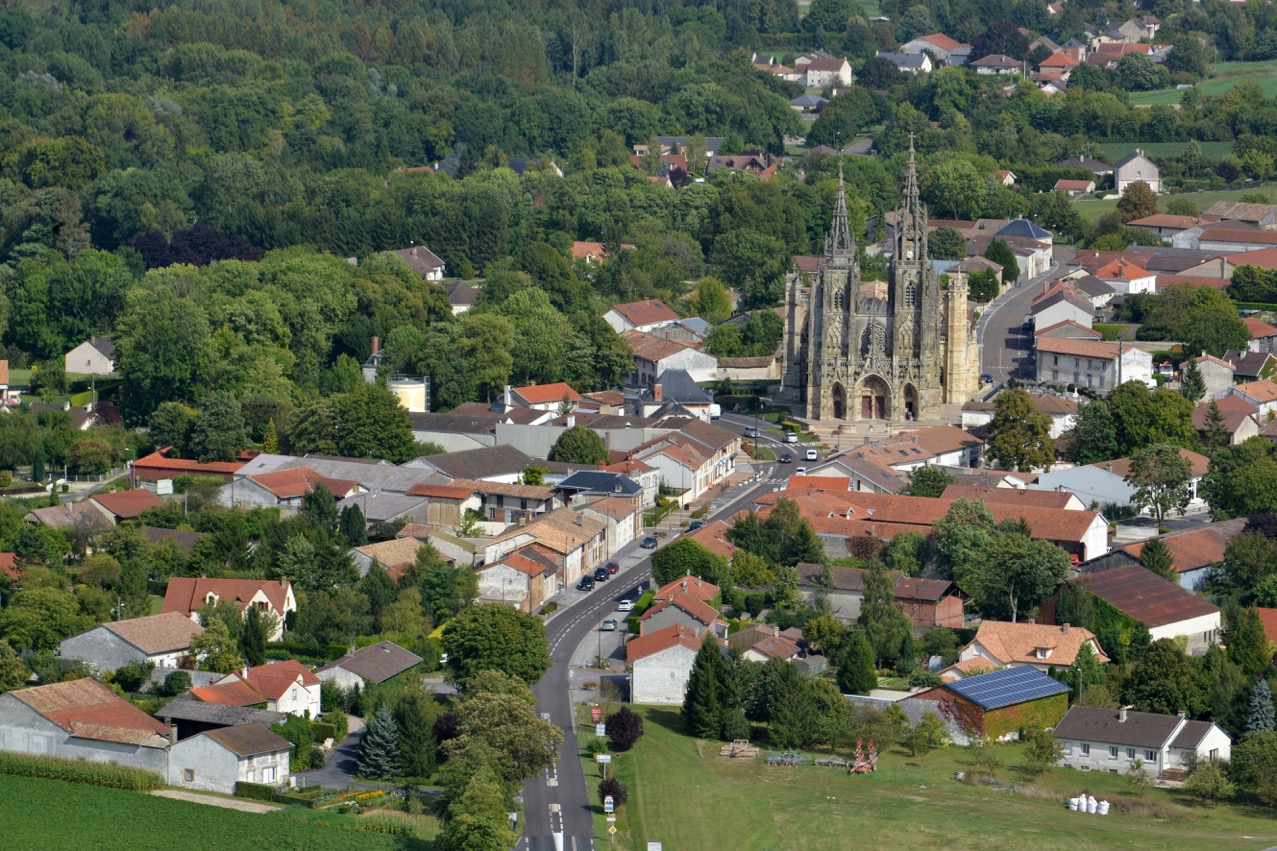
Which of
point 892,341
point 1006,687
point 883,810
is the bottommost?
point 883,810

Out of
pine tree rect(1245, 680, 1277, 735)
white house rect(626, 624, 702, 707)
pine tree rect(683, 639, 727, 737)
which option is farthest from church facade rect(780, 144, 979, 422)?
pine tree rect(1245, 680, 1277, 735)

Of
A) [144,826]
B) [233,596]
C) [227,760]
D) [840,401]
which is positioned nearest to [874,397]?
[840,401]

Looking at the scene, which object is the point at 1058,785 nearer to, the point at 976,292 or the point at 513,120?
the point at 976,292

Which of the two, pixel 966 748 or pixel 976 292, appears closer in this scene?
pixel 966 748

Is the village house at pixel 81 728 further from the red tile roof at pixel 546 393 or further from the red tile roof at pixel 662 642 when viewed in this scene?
the red tile roof at pixel 546 393

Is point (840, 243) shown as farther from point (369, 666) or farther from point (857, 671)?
point (369, 666)

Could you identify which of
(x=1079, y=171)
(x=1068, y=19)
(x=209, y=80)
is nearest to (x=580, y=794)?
(x=1079, y=171)
